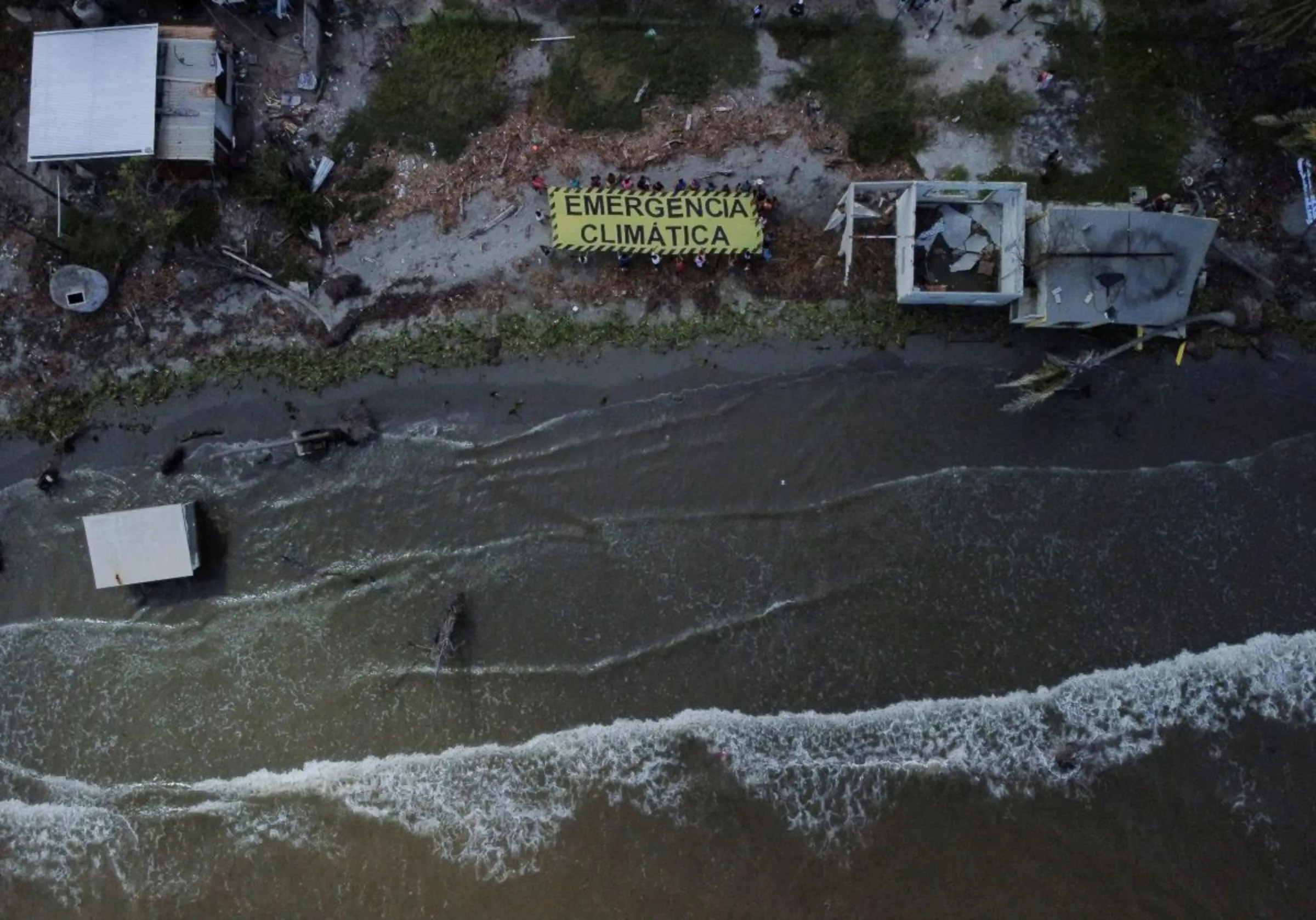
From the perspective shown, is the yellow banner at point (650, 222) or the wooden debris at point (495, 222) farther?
the wooden debris at point (495, 222)

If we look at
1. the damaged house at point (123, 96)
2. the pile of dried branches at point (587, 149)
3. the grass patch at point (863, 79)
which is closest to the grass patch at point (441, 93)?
the pile of dried branches at point (587, 149)

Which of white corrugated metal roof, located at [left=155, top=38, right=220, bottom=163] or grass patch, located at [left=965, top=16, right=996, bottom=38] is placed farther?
grass patch, located at [left=965, top=16, right=996, bottom=38]

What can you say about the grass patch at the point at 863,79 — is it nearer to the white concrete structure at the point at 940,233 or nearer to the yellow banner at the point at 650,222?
the white concrete structure at the point at 940,233

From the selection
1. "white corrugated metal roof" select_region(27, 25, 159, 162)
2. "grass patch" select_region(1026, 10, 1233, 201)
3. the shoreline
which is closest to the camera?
"white corrugated metal roof" select_region(27, 25, 159, 162)

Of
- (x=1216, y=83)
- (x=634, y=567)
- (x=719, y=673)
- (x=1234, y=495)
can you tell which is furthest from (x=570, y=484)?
(x=1216, y=83)

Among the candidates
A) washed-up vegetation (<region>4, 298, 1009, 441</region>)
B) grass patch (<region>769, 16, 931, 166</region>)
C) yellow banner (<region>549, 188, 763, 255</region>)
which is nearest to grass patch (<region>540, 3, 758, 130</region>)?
grass patch (<region>769, 16, 931, 166</region>)

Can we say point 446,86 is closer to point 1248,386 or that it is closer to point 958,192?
point 958,192

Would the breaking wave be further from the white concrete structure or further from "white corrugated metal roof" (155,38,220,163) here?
"white corrugated metal roof" (155,38,220,163)
